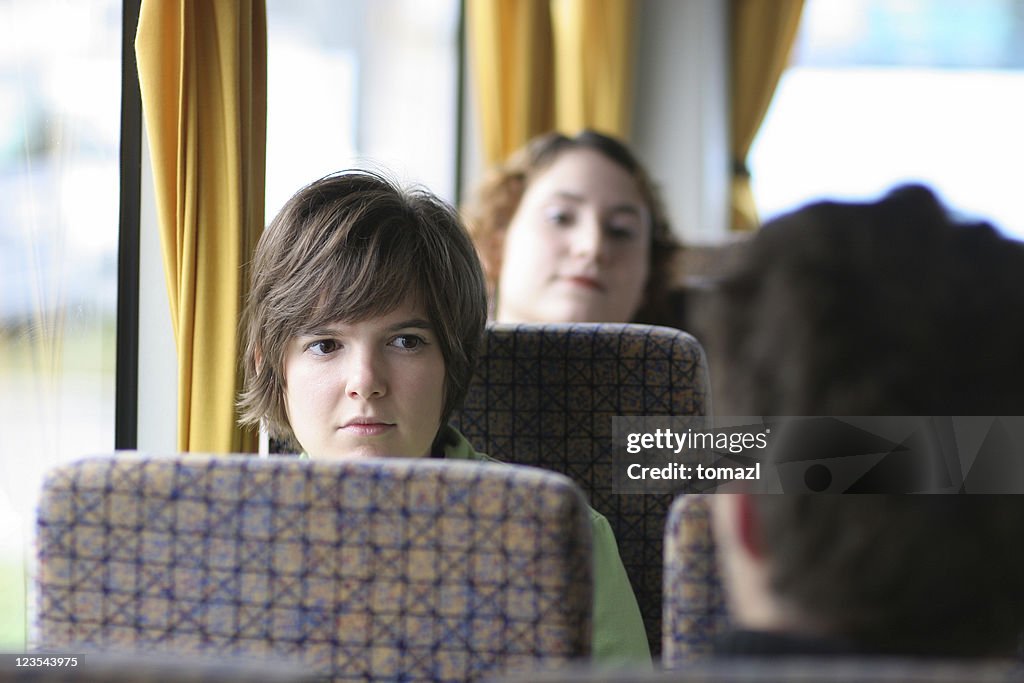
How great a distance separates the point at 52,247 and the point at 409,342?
2.14ft

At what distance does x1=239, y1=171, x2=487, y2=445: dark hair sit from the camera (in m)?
1.54

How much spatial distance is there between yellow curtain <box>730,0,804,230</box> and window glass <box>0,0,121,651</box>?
14.4ft

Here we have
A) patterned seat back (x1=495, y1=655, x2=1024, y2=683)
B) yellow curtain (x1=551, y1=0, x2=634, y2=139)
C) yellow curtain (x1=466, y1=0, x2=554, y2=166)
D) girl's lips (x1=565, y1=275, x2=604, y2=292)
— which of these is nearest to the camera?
patterned seat back (x1=495, y1=655, x2=1024, y2=683)

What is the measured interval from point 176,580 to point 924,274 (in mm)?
660

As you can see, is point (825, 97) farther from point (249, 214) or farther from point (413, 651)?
point (413, 651)

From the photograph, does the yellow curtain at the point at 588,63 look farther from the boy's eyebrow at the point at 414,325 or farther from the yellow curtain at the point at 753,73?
the boy's eyebrow at the point at 414,325

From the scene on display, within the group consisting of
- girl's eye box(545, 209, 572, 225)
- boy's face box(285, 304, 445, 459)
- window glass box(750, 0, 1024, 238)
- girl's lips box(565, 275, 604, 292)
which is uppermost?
window glass box(750, 0, 1024, 238)

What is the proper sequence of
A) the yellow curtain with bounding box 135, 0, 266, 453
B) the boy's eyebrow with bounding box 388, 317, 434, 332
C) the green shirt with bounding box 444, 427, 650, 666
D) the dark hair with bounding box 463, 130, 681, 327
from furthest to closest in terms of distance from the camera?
the dark hair with bounding box 463, 130, 681, 327 → the yellow curtain with bounding box 135, 0, 266, 453 → the boy's eyebrow with bounding box 388, 317, 434, 332 → the green shirt with bounding box 444, 427, 650, 666

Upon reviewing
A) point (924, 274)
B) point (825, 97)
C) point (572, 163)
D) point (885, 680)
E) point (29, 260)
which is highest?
point (825, 97)

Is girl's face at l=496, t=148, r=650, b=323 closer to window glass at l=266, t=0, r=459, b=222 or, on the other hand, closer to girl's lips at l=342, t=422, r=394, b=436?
window glass at l=266, t=0, r=459, b=222

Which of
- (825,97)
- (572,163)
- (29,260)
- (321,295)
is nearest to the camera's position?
(321,295)

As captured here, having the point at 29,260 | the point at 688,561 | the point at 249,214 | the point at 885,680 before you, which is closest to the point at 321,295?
the point at 249,214

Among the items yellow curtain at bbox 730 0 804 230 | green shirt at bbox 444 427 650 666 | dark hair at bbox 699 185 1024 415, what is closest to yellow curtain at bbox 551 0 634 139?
yellow curtain at bbox 730 0 804 230

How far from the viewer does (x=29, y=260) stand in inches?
68.9
